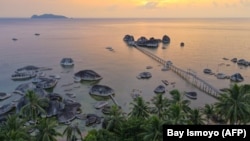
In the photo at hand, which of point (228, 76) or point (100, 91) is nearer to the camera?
point (100, 91)

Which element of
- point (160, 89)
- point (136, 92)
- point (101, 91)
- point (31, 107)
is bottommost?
point (136, 92)

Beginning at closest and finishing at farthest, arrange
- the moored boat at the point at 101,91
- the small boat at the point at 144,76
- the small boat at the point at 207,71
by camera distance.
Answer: the moored boat at the point at 101,91, the small boat at the point at 144,76, the small boat at the point at 207,71

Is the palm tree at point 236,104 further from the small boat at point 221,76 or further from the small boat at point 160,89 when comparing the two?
the small boat at point 221,76

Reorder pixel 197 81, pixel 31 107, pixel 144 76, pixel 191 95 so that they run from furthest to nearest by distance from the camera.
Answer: pixel 144 76 → pixel 197 81 → pixel 191 95 → pixel 31 107

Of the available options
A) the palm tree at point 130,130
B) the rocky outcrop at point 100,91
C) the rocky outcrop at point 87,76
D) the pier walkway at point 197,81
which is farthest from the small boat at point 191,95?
the palm tree at point 130,130

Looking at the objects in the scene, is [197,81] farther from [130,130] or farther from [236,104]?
[130,130]

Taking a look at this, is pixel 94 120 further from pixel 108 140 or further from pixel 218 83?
pixel 218 83

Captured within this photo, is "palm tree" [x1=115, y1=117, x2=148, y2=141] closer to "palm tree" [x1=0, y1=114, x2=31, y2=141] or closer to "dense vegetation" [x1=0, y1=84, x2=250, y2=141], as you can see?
"dense vegetation" [x1=0, y1=84, x2=250, y2=141]

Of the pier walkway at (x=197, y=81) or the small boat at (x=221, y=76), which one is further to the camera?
the small boat at (x=221, y=76)

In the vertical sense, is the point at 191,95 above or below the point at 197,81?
below

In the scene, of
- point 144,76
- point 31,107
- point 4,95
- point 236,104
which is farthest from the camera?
point 144,76

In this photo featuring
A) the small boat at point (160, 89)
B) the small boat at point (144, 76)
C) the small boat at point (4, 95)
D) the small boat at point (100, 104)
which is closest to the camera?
the small boat at point (100, 104)

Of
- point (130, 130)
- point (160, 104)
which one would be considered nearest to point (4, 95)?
point (130, 130)

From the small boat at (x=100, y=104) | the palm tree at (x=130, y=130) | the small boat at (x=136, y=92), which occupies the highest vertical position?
the palm tree at (x=130, y=130)
